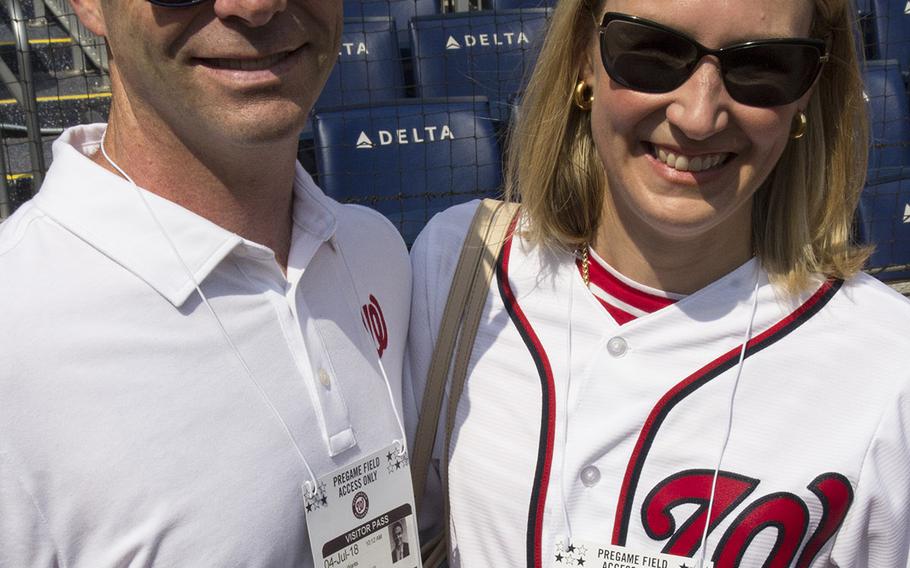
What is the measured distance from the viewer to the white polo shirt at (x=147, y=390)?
99 centimetres

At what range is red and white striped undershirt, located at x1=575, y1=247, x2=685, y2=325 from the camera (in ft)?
4.64

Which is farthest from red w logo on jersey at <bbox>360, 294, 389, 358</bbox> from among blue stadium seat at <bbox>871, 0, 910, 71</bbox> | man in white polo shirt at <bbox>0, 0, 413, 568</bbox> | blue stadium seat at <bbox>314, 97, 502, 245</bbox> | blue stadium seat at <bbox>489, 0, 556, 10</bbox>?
blue stadium seat at <bbox>871, 0, 910, 71</bbox>

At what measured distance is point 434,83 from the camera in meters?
4.51

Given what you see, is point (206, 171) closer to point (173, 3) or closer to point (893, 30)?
point (173, 3)

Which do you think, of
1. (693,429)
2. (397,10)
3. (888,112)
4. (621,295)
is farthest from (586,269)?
(397,10)

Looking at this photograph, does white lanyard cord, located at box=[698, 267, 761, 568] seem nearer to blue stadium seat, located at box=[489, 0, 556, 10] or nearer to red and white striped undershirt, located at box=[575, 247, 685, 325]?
red and white striped undershirt, located at box=[575, 247, 685, 325]

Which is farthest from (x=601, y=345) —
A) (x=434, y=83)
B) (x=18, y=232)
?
(x=434, y=83)

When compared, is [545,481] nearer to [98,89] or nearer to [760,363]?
[760,363]

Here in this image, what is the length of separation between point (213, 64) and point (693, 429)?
80 centimetres

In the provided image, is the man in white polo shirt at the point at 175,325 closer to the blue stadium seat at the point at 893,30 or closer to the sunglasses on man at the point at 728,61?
the sunglasses on man at the point at 728,61

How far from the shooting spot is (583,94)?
1441mm

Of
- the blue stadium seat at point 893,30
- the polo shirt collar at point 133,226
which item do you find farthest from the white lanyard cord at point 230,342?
the blue stadium seat at point 893,30

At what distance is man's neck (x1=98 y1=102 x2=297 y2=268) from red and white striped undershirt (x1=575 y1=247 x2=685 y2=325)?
52 cm

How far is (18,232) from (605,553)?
855mm
